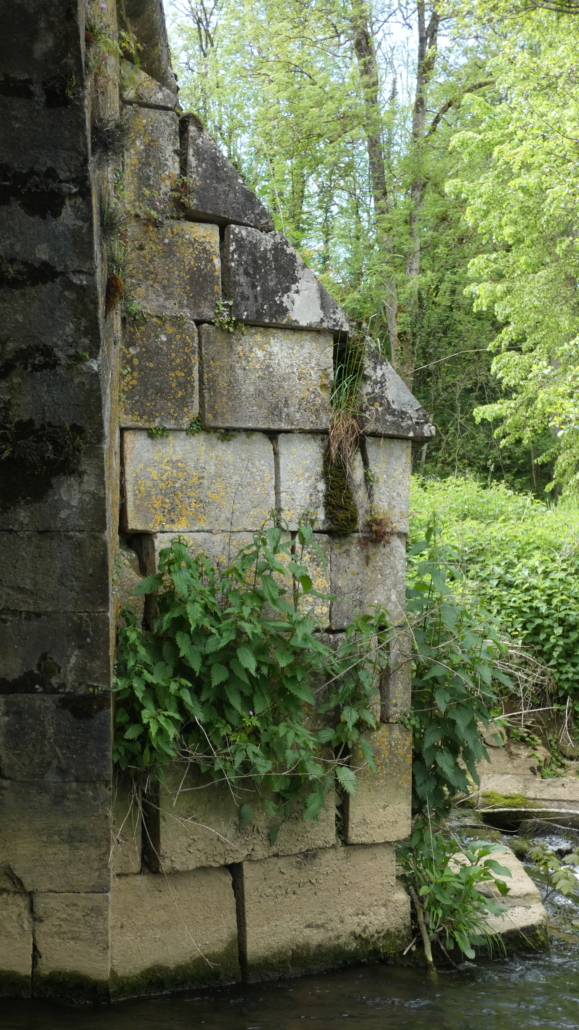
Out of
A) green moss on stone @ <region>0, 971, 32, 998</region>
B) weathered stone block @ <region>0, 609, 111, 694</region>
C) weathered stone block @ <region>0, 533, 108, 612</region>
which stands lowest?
green moss on stone @ <region>0, 971, 32, 998</region>

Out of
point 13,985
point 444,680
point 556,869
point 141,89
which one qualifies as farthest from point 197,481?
point 556,869

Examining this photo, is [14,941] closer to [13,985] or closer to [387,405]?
[13,985]

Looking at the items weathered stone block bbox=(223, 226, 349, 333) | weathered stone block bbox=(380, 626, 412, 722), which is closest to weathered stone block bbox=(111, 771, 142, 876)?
weathered stone block bbox=(380, 626, 412, 722)

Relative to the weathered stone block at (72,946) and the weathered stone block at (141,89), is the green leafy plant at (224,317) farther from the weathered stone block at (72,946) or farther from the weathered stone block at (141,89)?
the weathered stone block at (72,946)

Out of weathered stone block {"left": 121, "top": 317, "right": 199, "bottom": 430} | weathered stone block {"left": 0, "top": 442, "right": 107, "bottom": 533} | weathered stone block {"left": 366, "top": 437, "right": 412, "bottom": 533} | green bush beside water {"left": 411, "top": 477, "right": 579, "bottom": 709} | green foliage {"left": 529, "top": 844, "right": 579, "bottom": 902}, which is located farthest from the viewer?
green bush beside water {"left": 411, "top": 477, "right": 579, "bottom": 709}

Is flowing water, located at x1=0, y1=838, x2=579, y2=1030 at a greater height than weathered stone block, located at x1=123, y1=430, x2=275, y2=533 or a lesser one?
lesser

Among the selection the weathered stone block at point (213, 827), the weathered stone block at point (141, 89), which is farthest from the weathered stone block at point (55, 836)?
the weathered stone block at point (141, 89)

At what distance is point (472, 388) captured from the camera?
59.5 ft

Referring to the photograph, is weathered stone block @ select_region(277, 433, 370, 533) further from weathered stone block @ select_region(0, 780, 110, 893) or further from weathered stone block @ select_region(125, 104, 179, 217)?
weathered stone block @ select_region(0, 780, 110, 893)

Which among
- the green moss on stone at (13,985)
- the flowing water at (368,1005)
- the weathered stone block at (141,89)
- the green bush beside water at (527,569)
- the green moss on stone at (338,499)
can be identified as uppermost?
the weathered stone block at (141,89)

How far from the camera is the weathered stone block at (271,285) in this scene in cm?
364

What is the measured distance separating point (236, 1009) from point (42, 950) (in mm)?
810

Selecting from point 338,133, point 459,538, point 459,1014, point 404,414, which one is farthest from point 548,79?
point 459,1014

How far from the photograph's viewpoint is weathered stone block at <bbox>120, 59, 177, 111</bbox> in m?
3.48
